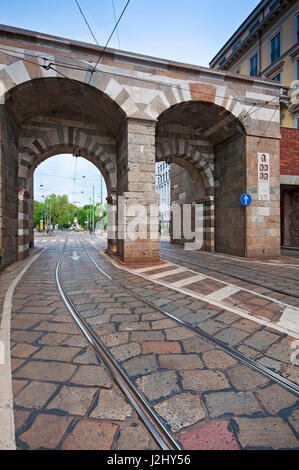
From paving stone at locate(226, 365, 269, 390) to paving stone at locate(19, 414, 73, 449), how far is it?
117 cm

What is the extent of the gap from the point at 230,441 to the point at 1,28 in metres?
8.90

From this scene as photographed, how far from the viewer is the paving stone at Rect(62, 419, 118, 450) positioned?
47.5 inches

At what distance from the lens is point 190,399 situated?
1569 millimetres

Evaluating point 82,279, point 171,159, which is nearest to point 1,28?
point 82,279

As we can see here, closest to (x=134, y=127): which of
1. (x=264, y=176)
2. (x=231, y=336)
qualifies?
(x=264, y=176)

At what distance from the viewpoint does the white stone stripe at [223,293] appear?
3.85m

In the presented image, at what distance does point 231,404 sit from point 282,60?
24431mm

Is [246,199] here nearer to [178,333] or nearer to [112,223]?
[112,223]

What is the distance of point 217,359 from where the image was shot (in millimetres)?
2043

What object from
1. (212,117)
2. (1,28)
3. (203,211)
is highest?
(1,28)

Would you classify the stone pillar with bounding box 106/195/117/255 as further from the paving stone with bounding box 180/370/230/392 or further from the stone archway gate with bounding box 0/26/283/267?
the paving stone with bounding box 180/370/230/392

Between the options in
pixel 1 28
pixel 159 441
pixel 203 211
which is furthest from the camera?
pixel 203 211

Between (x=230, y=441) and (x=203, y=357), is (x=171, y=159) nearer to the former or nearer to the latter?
(x=203, y=357)

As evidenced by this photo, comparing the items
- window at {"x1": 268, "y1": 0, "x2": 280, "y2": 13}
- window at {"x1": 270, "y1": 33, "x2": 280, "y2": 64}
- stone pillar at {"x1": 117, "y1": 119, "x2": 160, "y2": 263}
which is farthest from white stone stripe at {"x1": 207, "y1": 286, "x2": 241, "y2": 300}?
window at {"x1": 268, "y1": 0, "x2": 280, "y2": 13}
